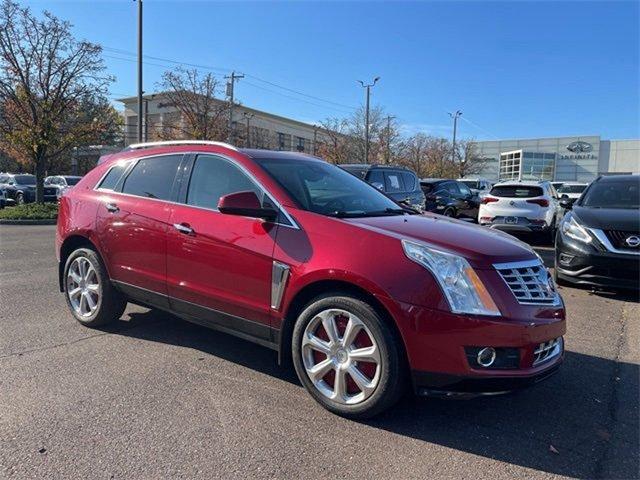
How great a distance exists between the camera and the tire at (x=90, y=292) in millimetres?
4781

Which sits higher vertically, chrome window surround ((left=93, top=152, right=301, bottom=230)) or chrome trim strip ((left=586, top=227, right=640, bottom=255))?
chrome window surround ((left=93, top=152, right=301, bottom=230))

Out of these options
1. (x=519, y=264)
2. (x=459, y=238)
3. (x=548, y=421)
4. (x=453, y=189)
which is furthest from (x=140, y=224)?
(x=453, y=189)

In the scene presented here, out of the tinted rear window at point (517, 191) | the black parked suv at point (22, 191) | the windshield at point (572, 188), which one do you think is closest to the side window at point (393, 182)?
the tinted rear window at point (517, 191)

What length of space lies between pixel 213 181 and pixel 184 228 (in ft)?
1.46

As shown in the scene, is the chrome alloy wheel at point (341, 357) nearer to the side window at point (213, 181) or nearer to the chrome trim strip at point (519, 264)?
the chrome trim strip at point (519, 264)

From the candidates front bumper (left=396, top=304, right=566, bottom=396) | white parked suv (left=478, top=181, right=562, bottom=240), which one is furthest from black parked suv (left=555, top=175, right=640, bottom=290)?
front bumper (left=396, top=304, right=566, bottom=396)

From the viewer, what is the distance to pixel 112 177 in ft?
16.4

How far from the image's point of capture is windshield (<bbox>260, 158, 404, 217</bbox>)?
376 centimetres

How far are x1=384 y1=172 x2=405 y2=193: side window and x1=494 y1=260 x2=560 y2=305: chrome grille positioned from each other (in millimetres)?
7701

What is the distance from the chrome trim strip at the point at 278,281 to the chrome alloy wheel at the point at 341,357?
0.95ft

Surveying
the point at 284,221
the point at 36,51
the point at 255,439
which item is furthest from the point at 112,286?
the point at 36,51

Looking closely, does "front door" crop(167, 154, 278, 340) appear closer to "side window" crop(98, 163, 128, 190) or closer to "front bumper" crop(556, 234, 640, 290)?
"side window" crop(98, 163, 128, 190)

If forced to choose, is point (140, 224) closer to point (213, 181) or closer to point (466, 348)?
point (213, 181)

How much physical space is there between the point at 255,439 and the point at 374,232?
143cm
